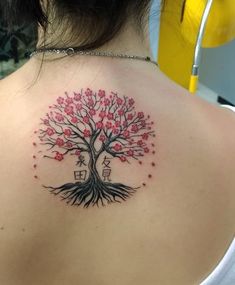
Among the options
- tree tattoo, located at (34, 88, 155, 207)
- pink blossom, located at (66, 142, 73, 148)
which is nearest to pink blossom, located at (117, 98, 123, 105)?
tree tattoo, located at (34, 88, 155, 207)

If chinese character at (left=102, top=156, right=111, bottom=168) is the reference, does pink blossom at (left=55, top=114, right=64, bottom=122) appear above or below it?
above

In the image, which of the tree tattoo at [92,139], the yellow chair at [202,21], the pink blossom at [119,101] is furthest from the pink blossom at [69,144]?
the yellow chair at [202,21]

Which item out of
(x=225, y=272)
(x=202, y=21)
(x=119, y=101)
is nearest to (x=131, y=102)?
(x=119, y=101)

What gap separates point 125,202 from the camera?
62cm

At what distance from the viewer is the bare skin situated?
0.59m

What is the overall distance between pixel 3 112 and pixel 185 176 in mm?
301

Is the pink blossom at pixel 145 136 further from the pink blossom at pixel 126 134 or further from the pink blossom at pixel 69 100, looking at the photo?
the pink blossom at pixel 69 100

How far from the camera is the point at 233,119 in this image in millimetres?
720

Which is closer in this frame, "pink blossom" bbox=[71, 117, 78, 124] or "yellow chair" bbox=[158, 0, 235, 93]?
"pink blossom" bbox=[71, 117, 78, 124]

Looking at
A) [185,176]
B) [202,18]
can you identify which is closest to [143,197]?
[185,176]

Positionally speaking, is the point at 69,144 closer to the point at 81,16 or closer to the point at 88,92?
the point at 88,92

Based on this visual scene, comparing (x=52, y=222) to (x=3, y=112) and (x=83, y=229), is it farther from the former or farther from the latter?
(x=3, y=112)

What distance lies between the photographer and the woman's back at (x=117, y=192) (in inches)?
23.4

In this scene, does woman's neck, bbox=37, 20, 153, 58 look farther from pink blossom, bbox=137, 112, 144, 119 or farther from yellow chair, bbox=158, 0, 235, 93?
yellow chair, bbox=158, 0, 235, 93
